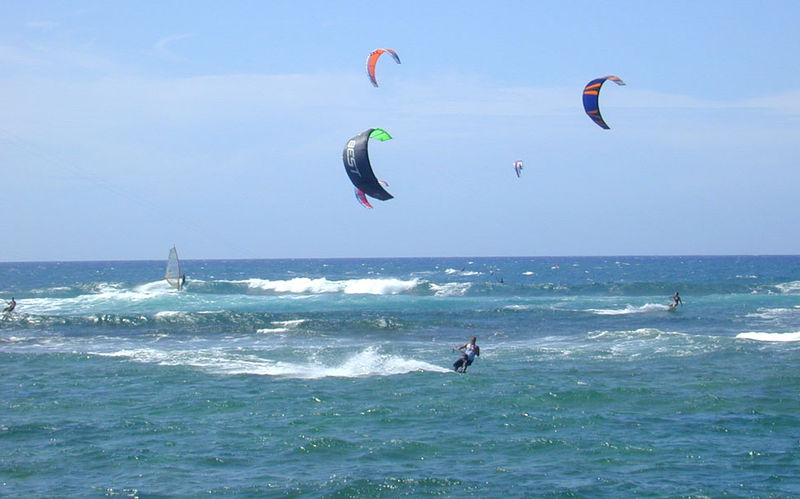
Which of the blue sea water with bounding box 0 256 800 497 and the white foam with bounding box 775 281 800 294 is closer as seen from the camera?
the blue sea water with bounding box 0 256 800 497

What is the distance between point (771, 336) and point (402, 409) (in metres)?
15.7

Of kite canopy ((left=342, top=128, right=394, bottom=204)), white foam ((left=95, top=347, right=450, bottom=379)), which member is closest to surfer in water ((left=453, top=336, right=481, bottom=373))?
white foam ((left=95, top=347, right=450, bottom=379))

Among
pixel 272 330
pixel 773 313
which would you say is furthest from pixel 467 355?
pixel 773 313

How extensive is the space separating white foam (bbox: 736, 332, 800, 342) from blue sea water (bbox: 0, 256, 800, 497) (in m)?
0.16

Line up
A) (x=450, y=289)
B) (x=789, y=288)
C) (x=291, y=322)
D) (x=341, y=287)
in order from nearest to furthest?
(x=291, y=322), (x=789, y=288), (x=450, y=289), (x=341, y=287)

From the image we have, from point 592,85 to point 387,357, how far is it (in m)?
9.04

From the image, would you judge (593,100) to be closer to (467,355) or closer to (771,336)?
(467,355)

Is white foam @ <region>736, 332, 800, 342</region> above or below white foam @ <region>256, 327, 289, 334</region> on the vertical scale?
above

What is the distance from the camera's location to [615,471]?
12961 mm

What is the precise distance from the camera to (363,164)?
17.7 metres

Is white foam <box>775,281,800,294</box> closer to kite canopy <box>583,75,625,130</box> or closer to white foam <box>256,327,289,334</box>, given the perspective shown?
white foam <box>256,327,289,334</box>

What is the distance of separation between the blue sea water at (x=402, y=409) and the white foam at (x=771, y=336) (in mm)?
159

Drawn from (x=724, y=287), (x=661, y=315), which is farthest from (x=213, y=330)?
(x=724, y=287)

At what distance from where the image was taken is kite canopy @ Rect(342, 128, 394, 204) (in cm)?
1766
